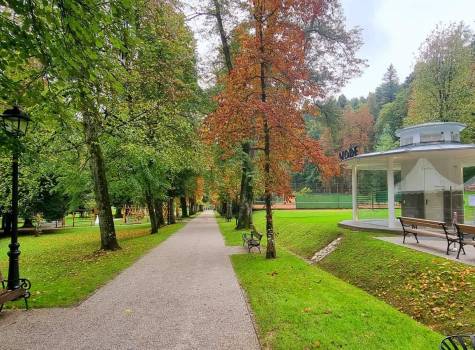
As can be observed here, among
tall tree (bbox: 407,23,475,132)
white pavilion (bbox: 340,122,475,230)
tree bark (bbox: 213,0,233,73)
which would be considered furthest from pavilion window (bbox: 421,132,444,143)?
tall tree (bbox: 407,23,475,132)

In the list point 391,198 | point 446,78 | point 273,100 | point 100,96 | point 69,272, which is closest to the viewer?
point 100,96

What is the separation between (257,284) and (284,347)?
3.81m

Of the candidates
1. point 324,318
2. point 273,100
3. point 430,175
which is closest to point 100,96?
point 324,318

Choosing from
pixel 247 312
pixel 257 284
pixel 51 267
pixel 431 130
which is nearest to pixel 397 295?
pixel 257 284

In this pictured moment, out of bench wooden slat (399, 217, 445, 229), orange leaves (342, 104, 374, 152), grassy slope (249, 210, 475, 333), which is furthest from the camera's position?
orange leaves (342, 104, 374, 152)

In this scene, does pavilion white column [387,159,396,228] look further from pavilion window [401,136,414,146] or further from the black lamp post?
the black lamp post

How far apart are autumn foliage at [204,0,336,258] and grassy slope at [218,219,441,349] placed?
4.18 m

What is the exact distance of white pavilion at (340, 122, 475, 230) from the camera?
16234mm

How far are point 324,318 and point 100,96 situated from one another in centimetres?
571

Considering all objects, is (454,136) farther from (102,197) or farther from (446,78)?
(446,78)

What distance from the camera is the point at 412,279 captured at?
9.32 metres

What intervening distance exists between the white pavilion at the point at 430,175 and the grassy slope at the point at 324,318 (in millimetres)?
8419

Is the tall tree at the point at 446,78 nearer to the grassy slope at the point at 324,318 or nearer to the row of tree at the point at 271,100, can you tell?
the row of tree at the point at 271,100

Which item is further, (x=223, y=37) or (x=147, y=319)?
(x=223, y=37)
